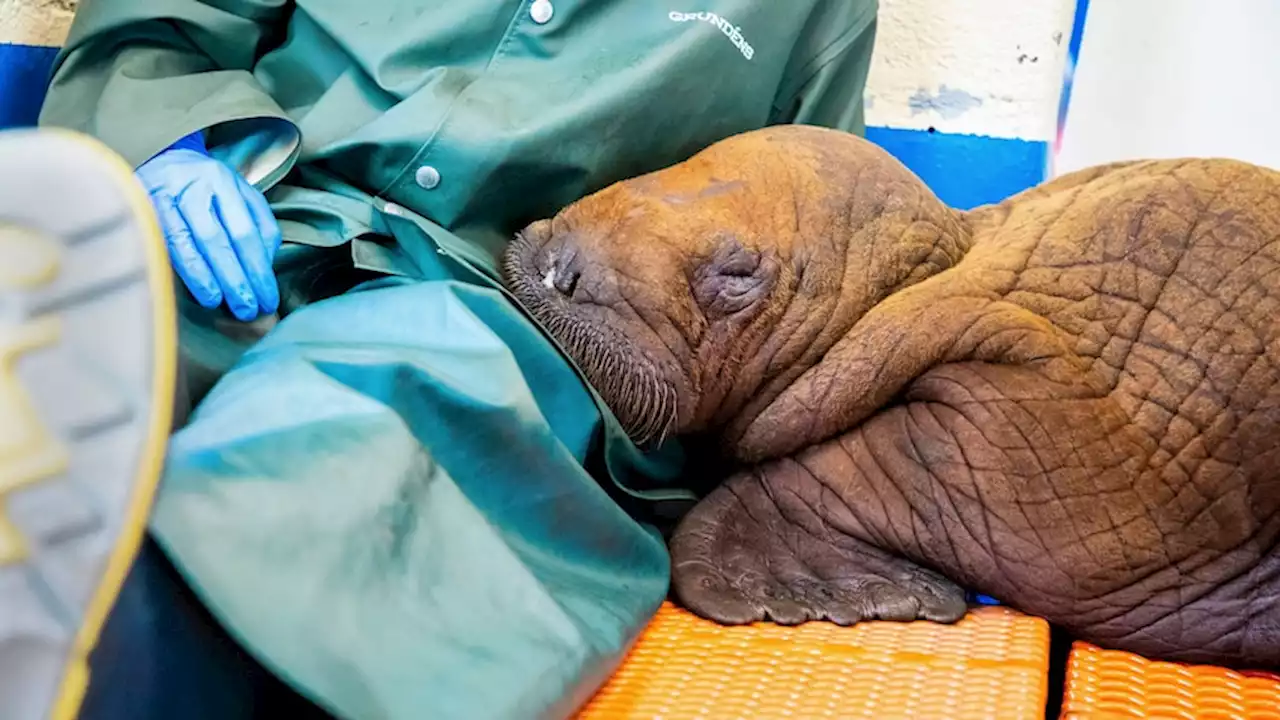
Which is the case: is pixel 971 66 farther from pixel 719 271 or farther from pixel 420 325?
pixel 420 325

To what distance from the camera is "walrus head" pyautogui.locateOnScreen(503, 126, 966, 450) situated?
129cm

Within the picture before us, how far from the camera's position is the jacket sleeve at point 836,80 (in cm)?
166

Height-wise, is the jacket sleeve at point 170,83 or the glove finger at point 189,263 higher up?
the jacket sleeve at point 170,83

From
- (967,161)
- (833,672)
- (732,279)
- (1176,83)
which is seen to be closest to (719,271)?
(732,279)

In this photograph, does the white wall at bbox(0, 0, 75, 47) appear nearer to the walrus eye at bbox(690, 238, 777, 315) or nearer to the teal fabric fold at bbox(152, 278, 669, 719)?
the teal fabric fold at bbox(152, 278, 669, 719)

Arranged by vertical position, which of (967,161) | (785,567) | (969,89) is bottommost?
(785,567)

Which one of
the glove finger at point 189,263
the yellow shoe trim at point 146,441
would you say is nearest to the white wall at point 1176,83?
the glove finger at point 189,263

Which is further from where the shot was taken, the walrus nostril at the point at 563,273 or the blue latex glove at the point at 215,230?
the walrus nostril at the point at 563,273

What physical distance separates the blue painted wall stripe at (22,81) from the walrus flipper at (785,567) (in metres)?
0.99

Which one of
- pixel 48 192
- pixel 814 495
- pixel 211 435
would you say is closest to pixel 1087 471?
pixel 814 495

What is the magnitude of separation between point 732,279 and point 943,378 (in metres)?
0.26

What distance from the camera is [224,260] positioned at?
1211 millimetres

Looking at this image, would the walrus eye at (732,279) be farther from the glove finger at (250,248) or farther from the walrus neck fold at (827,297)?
the glove finger at (250,248)

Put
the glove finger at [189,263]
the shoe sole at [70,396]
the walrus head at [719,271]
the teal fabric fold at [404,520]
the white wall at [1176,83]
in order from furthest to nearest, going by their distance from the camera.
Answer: the white wall at [1176,83], the walrus head at [719,271], the glove finger at [189,263], the teal fabric fold at [404,520], the shoe sole at [70,396]
